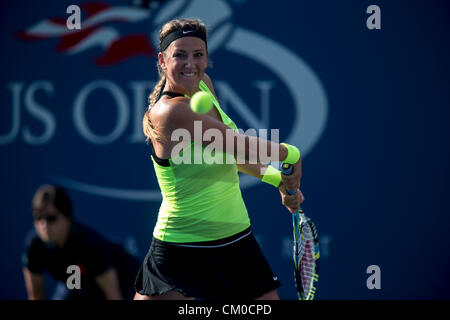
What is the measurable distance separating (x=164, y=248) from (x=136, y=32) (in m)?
2.42

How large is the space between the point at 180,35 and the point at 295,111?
2135mm

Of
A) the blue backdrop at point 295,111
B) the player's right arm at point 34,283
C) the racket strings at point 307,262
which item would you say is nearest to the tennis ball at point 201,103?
the racket strings at point 307,262

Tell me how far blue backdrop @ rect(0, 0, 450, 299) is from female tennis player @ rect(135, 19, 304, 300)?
196cm

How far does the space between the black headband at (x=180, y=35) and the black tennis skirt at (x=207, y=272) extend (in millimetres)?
844

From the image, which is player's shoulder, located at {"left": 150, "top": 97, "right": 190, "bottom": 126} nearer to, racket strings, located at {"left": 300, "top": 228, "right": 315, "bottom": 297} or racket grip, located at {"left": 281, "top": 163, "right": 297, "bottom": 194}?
racket grip, located at {"left": 281, "top": 163, "right": 297, "bottom": 194}

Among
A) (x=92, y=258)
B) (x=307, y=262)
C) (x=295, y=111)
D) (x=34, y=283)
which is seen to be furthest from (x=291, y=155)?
(x=295, y=111)

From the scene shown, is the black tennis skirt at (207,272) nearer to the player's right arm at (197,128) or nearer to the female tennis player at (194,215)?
the female tennis player at (194,215)

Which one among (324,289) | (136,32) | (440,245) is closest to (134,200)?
(136,32)

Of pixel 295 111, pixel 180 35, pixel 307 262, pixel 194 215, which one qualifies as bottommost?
pixel 307 262

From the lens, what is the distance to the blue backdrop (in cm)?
459

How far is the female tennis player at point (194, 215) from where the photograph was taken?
2570 millimetres

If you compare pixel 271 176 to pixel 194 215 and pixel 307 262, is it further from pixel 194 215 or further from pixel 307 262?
pixel 307 262

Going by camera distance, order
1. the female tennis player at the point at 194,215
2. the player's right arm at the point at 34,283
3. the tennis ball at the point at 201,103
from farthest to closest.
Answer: the player's right arm at the point at 34,283
the female tennis player at the point at 194,215
the tennis ball at the point at 201,103

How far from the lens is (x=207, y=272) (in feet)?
8.57
